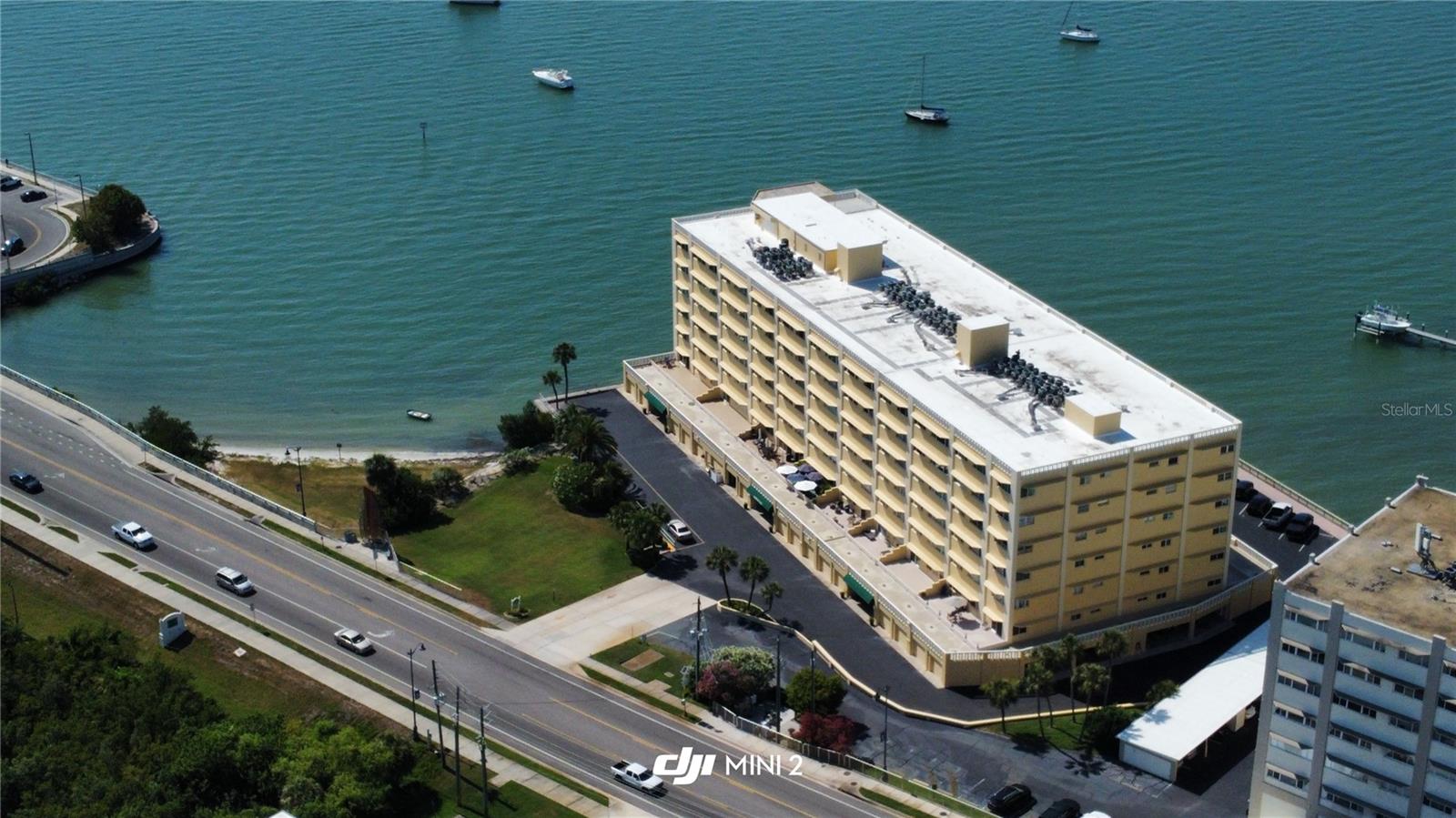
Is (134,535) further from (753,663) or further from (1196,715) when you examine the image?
(1196,715)

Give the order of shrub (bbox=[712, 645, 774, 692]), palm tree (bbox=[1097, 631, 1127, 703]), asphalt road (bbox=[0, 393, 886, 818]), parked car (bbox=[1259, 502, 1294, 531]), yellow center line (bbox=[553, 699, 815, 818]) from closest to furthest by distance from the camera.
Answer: yellow center line (bbox=[553, 699, 815, 818]) → asphalt road (bbox=[0, 393, 886, 818]) → palm tree (bbox=[1097, 631, 1127, 703]) → shrub (bbox=[712, 645, 774, 692]) → parked car (bbox=[1259, 502, 1294, 531])

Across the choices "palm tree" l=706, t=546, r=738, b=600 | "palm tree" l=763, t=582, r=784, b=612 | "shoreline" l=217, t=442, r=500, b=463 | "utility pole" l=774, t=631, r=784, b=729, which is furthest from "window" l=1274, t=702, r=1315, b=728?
"shoreline" l=217, t=442, r=500, b=463

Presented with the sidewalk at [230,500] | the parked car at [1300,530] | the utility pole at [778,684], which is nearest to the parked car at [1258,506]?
the parked car at [1300,530]

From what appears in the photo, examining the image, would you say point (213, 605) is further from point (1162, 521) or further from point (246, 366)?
point (1162, 521)

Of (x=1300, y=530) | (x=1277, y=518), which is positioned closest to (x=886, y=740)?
(x=1277, y=518)

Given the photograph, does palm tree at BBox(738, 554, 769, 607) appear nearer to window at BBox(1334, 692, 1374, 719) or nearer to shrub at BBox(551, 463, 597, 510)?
shrub at BBox(551, 463, 597, 510)

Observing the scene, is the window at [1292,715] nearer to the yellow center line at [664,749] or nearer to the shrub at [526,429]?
the yellow center line at [664,749]
